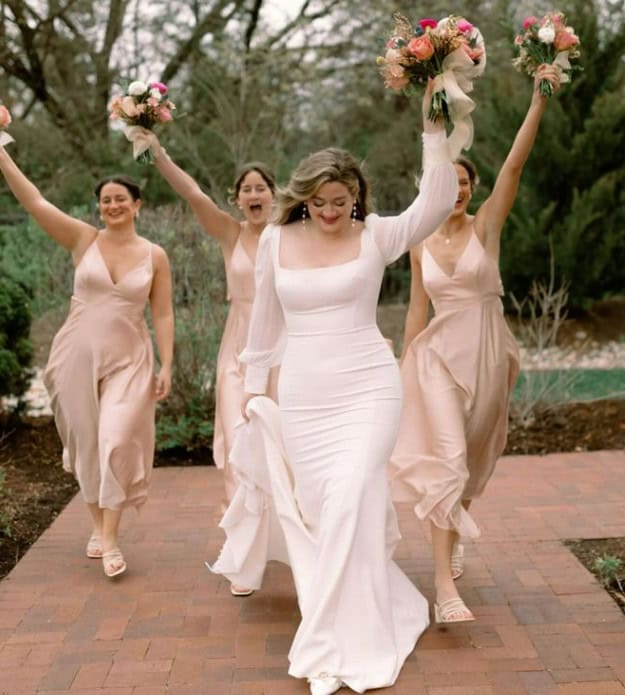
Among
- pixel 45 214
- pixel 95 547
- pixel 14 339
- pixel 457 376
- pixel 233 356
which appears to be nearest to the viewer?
pixel 457 376

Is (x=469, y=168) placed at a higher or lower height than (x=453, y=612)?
higher

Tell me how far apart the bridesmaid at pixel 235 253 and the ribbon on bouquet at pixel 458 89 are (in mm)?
1628

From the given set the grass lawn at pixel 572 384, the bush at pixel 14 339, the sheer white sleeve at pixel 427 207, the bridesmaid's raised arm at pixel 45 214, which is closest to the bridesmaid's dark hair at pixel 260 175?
the bridesmaid's raised arm at pixel 45 214

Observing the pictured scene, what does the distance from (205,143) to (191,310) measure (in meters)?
9.37

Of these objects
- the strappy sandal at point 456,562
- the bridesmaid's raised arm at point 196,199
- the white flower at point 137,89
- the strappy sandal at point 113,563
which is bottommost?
the strappy sandal at point 113,563

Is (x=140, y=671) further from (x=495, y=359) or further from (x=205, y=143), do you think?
(x=205, y=143)

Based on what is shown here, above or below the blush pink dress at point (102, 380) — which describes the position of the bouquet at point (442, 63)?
above

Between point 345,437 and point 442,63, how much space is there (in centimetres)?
151

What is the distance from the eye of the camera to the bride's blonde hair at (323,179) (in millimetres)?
3660

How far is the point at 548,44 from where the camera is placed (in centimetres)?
393

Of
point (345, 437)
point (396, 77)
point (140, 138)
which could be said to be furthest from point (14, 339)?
point (396, 77)

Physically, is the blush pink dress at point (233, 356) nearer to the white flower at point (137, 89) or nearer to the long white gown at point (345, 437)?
the long white gown at point (345, 437)

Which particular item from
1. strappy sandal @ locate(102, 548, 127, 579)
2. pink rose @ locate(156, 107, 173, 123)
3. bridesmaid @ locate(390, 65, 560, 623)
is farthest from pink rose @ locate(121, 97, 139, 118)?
strappy sandal @ locate(102, 548, 127, 579)

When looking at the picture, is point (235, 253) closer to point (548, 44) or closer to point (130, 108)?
point (130, 108)
